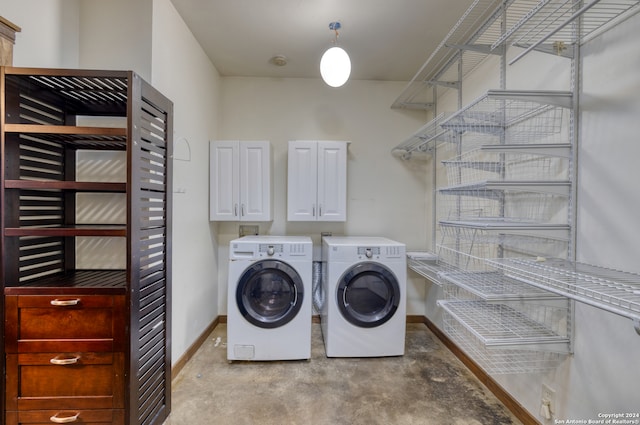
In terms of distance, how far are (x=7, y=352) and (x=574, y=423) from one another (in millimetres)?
2528

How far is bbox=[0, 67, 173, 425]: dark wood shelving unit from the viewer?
3.96 ft

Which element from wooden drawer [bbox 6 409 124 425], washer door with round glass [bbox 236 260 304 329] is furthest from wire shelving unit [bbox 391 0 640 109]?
wooden drawer [bbox 6 409 124 425]

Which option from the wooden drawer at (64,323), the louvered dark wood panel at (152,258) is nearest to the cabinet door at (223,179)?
the louvered dark wood panel at (152,258)

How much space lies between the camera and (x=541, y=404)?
61.4 inches

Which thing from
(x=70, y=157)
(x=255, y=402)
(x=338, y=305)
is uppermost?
(x=70, y=157)

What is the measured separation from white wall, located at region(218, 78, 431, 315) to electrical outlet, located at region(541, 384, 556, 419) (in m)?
1.61

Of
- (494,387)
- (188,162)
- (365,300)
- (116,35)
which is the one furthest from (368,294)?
(116,35)

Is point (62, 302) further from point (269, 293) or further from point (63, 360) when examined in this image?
point (269, 293)

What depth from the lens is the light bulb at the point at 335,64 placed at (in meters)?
1.90

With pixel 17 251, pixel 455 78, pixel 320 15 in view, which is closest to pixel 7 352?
pixel 17 251

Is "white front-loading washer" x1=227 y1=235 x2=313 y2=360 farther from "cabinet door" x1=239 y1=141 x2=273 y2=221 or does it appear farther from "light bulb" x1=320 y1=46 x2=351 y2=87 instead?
"light bulb" x1=320 y1=46 x2=351 y2=87

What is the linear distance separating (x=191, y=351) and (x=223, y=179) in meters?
1.52

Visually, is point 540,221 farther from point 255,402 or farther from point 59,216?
point 59,216

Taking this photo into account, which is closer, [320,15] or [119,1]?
[119,1]
